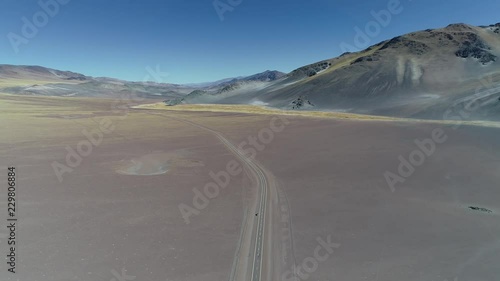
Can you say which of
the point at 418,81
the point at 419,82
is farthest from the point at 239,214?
the point at 418,81

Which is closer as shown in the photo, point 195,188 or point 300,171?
point 195,188

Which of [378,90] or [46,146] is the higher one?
[378,90]

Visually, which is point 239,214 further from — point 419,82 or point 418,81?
point 418,81

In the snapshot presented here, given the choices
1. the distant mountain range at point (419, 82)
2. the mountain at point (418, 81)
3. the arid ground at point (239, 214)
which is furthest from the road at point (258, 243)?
the mountain at point (418, 81)

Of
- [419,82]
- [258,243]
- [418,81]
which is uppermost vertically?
[418,81]

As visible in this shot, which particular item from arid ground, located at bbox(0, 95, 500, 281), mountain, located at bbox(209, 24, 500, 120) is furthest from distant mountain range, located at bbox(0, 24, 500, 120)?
arid ground, located at bbox(0, 95, 500, 281)

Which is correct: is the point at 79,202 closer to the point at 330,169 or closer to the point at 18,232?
the point at 18,232

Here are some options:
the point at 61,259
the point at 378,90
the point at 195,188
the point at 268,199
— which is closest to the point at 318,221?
the point at 268,199
